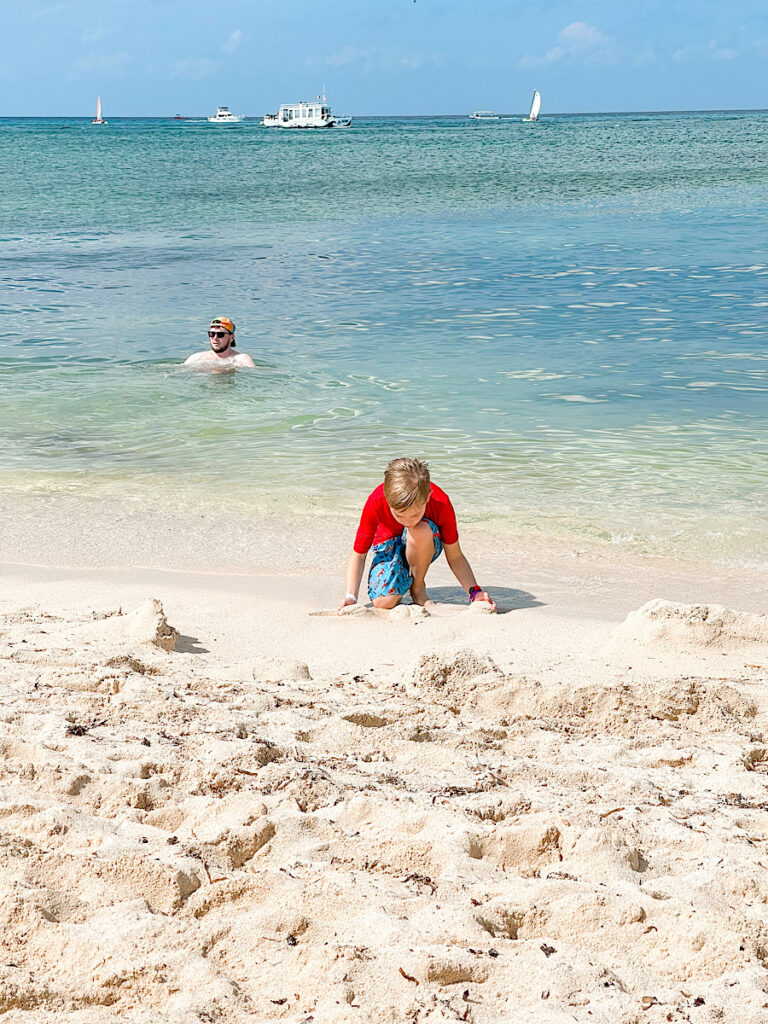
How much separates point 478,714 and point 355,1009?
1632mm

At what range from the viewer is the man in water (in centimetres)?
1062

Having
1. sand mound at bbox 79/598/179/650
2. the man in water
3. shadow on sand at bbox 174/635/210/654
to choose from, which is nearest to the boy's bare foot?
shadow on sand at bbox 174/635/210/654

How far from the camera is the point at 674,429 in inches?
333

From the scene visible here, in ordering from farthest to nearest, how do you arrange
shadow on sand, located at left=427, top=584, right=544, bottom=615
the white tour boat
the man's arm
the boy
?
the white tour boat → shadow on sand, located at left=427, top=584, right=544, bottom=615 → the man's arm → the boy

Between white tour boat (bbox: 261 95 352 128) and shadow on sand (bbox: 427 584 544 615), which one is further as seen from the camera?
white tour boat (bbox: 261 95 352 128)

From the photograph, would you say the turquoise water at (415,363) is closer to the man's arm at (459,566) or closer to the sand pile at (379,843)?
the man's arm at (459,566)

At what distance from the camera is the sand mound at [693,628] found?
4.17 meters

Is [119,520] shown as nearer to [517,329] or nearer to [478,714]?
[478,714]

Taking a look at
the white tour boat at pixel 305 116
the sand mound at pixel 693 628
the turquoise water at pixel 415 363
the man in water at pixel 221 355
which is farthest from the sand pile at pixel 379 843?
the white tour boat at pixel 305 116

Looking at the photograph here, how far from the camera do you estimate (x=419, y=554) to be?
4.92 metres

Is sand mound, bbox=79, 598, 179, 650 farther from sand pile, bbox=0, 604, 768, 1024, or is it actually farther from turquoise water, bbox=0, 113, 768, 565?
turquoise water, bbox=0, 113, 768, 565

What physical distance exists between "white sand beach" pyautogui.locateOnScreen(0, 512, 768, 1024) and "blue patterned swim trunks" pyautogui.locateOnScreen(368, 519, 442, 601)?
273 mm

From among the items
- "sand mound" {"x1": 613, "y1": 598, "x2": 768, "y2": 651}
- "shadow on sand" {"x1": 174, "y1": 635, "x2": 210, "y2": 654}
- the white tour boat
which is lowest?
"shadow on sand" {"x1": 174, "y1": 635, "x2": 210, "y2": 654}

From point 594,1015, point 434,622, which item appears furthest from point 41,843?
point 434,622
